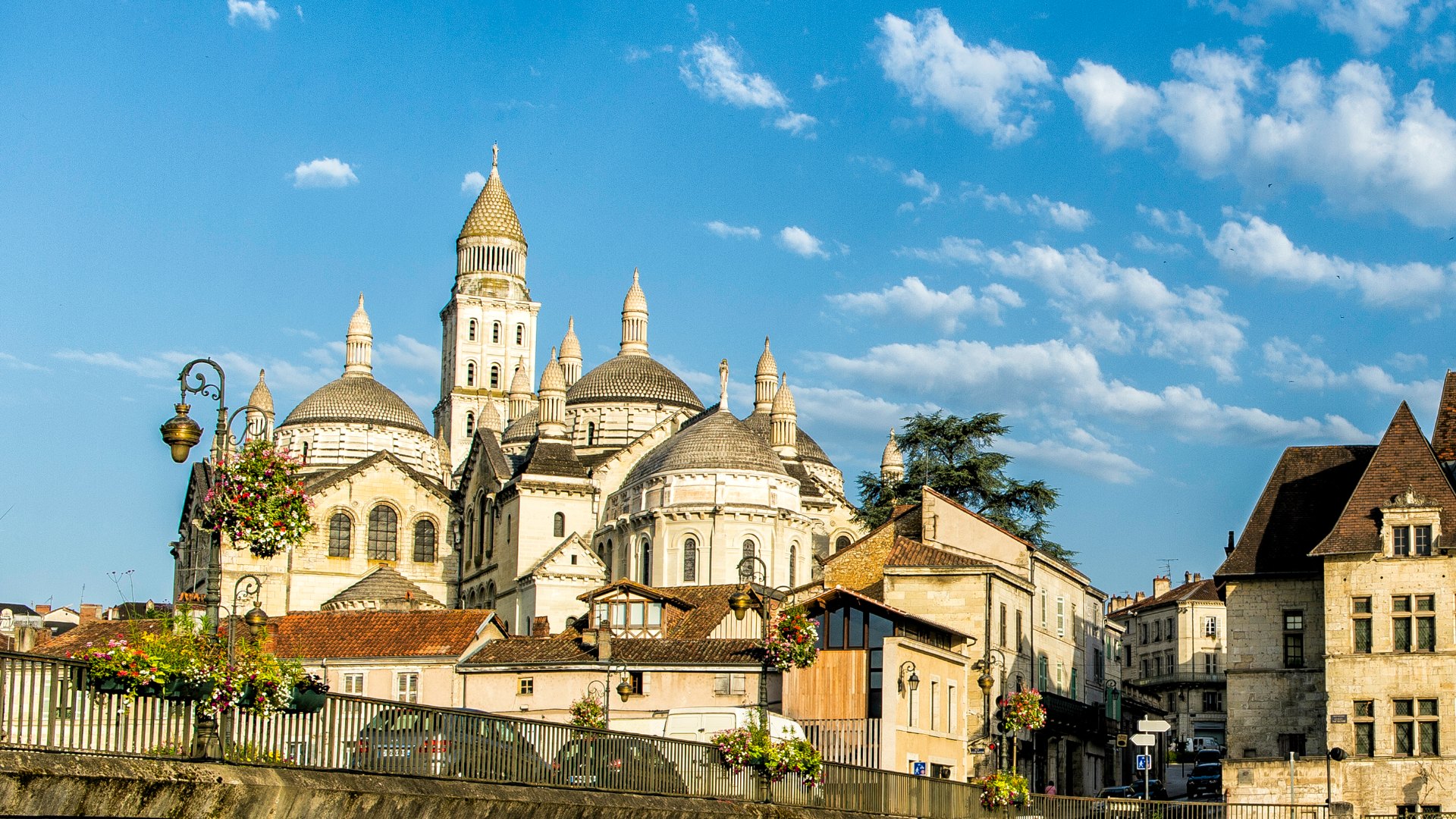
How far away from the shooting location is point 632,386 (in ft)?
374

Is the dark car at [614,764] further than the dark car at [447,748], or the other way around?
the dark car at [614,764]

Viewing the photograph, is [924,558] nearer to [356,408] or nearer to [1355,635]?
A: [1355,635]

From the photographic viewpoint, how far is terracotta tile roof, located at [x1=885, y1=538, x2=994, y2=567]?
5747cm

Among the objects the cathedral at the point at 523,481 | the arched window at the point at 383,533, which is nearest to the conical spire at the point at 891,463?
the cathedral at the point at 523,481

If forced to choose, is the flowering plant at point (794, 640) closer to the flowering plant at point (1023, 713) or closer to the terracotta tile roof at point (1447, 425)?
the flowering plant at point (1023, 713)

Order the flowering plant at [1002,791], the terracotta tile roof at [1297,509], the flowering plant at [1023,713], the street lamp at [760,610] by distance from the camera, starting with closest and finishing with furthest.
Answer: the street lamp at [760,610]
the flowering plant at [1002,791]
the flowering plant at [1023,713]
the terracotta tile roof at [1297,509]

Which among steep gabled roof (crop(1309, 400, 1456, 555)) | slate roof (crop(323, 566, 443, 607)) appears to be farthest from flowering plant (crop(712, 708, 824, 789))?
slate roof (crop(323, 566, 443, 607))

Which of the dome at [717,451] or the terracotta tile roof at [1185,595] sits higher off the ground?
the dome at [717,451]

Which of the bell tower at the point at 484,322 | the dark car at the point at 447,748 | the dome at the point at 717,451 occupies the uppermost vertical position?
the bell tower at the point at 484,322

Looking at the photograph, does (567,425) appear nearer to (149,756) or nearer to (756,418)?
(756,418)

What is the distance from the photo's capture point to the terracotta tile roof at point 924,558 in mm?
57469

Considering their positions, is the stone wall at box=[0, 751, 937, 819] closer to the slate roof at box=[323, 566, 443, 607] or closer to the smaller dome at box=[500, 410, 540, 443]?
A: the slate roof at box=[323, 566, 443, 607]

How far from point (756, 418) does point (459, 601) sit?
70.5 ft

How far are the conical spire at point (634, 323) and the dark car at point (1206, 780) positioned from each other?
218 feet
